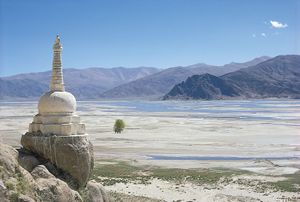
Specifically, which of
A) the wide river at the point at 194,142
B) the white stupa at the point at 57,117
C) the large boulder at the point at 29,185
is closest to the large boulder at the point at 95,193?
the large boulder at the point at 29,185

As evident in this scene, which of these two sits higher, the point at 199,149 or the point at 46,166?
the point at 46,166

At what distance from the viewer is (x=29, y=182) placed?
18141 mm

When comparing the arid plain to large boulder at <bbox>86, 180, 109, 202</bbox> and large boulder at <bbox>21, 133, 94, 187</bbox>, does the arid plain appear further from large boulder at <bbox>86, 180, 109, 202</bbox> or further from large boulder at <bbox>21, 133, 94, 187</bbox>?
large boulder at <bbox>21, 133, 94, 187</bbox>

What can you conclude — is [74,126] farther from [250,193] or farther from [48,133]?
[250,193]

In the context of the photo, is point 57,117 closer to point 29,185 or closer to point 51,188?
point 51,188

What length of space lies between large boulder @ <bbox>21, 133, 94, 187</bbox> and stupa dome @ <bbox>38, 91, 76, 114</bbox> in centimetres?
110

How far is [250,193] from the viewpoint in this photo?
39.5m

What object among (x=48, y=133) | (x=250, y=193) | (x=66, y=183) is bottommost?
(x=250, y=193)

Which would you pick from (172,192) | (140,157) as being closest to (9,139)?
(140,157)

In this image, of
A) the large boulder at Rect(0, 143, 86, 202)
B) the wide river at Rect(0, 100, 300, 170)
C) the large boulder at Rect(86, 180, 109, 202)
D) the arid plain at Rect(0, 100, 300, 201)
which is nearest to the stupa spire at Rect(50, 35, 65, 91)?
the large boulder at Rect(0, 143, 86, 202)

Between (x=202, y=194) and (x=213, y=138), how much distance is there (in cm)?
4209

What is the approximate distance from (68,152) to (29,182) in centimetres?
330

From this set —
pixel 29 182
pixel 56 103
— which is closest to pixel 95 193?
pixel 56 103

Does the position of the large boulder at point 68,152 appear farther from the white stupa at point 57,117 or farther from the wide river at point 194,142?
the wide river at point 194,142
